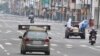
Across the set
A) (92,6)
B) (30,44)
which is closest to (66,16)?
(92,6)

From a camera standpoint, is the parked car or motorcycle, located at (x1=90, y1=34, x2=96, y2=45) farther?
motorcycle, located at (x1=90, y1=34, x2=96, y2=45)

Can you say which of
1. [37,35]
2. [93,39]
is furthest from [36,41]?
[93,39]

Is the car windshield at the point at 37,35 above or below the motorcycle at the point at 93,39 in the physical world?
above

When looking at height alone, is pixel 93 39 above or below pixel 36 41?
below

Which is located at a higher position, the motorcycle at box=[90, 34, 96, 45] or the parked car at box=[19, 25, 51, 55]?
the parked car at box=[19, 25, 51, 55]

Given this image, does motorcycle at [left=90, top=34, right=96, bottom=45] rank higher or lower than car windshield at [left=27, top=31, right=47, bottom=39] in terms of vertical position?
lower

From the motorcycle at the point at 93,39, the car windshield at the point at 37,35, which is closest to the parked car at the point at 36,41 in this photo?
the car windshield at the point at 37,35

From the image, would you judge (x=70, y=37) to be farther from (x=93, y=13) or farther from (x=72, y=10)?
(x=72, y=10)

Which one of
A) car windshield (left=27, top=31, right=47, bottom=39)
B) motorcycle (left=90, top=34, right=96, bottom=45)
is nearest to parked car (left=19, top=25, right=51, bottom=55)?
car windshield (left=27, top=31, right=47, bottom=39)

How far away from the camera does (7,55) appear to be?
30.2 meters

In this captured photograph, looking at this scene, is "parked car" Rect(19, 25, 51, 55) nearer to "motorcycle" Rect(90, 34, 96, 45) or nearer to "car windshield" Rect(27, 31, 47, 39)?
"car windshield" Rect(27, 31, 47, 39)

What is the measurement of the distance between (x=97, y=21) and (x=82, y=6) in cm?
3115

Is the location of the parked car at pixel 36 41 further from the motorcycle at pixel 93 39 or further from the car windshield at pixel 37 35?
the motorcycle at pixel 93 39

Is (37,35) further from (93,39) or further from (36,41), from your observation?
(93,39)
